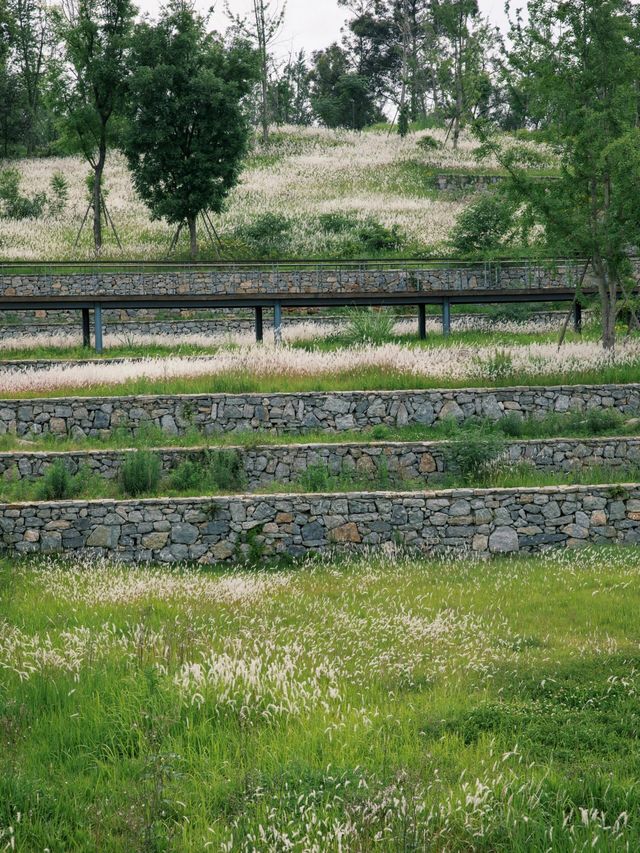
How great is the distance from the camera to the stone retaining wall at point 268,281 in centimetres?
3550

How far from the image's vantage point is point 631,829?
548cm

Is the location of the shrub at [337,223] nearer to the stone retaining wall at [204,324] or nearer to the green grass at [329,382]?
the stone retaining wall at [204,324]

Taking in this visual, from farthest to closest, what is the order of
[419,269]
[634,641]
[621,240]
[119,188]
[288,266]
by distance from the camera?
[119,188] → [288,266] → [419,269] → [621,240] → [634,641]

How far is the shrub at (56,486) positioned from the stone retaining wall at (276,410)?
157 inches

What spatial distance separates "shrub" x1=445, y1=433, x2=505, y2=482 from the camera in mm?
17078

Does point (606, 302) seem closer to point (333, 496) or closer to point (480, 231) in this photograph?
point (333, 496)

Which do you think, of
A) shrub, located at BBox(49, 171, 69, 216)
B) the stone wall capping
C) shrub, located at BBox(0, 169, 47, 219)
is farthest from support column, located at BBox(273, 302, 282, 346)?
shrub, located at BBox(49, 171, 69, 216)

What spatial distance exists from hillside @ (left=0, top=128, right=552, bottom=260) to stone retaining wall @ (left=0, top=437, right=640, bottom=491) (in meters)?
25.9

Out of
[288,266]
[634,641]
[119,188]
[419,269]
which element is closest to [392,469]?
[634,641]

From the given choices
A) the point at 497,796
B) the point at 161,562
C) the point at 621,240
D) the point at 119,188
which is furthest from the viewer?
the point at 119,188

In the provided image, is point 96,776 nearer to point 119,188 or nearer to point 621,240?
point 621,240

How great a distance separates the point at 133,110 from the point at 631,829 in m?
41.1

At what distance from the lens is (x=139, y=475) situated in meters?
16.0

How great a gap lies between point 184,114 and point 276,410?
2513 centimetres
